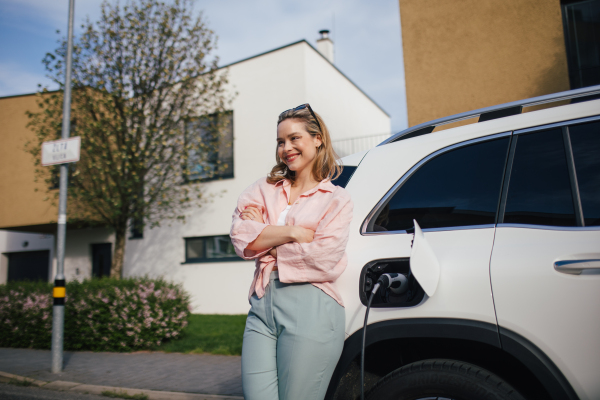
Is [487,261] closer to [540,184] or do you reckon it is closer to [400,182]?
[540,184]

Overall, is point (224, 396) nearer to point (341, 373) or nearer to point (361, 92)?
point (341, 373)

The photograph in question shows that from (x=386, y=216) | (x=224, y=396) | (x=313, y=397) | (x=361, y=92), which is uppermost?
(x=361, y=92)

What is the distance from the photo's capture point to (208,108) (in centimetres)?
1267

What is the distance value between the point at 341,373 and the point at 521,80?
8.27m

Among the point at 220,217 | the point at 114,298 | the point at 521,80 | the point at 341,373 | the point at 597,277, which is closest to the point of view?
the point at 597,277

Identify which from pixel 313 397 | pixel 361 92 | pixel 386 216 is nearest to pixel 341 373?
pixel 313 397

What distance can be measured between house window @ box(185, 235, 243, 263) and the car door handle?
1233cm

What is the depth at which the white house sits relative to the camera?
13.4m

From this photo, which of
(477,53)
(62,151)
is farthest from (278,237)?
(477,53)

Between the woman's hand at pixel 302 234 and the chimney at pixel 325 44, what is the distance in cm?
1586

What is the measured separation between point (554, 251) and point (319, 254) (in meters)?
0.90

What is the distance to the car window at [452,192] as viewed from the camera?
1.90 meters

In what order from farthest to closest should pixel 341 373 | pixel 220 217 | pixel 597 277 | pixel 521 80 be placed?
pixel 220 217 → pixel 521 80 → pixel 341 373 → pixel 597 277

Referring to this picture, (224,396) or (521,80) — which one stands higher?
(521,80)
